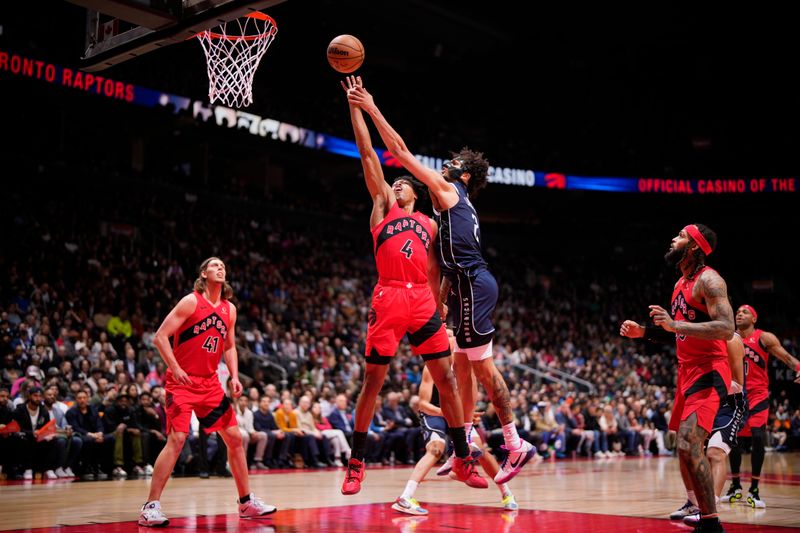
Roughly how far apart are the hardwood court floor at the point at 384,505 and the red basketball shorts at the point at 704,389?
2.77ft

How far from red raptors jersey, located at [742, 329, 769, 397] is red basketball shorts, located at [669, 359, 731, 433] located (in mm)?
3254

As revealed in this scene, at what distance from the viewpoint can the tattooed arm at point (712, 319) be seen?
5.36 m

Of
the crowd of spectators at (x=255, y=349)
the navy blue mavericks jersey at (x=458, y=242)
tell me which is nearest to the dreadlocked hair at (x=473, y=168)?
the navy blue mavericks jersey at (x=458, y=242)

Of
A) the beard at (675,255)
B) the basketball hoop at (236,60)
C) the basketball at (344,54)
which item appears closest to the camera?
the basketball at (344,54)

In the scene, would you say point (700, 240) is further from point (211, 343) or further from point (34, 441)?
point (34, 441)

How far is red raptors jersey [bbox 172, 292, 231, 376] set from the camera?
6402 mm

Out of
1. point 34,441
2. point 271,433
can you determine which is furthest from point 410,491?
point 271,433

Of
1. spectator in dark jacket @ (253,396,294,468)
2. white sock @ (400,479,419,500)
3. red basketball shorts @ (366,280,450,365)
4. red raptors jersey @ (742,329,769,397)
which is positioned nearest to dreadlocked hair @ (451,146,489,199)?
red basketball shorts @ (366,280,450,365)

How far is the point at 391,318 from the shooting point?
18.4 feet

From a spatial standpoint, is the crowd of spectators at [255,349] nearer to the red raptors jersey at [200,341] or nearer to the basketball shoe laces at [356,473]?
the red raptors jersey at [200,341]

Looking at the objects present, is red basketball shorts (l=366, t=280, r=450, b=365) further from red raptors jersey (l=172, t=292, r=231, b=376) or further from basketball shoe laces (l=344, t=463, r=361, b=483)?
red raptors jersey (l=172, t=292, r=231, b=376)

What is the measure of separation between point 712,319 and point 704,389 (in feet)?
1.67

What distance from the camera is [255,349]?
16.9 metres

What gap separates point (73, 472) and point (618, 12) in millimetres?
29331
